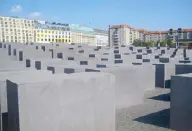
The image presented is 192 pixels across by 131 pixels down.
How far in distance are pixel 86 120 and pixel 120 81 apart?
3667 millimetres

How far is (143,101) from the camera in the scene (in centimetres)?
995

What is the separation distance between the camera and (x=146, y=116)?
796 cm

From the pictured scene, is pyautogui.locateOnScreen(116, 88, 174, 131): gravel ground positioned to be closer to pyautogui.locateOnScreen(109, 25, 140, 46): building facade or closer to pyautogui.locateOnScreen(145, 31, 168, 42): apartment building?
pyautogui.locateOnScreen(145, 31, 168, 42): apartment building

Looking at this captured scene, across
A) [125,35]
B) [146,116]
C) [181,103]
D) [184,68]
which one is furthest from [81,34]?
[181,103]

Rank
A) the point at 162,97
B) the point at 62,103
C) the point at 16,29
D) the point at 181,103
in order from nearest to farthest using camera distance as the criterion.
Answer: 1. the point at 62,103
2. the point at 181,103
3. the point at 162,97
4. the point at 16,29

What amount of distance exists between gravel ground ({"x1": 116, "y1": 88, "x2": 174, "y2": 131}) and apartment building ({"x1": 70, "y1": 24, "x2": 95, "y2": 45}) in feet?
282

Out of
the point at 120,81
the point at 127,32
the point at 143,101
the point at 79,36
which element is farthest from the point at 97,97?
the point at 127,32

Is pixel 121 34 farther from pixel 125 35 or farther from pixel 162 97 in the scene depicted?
pixel 162 97

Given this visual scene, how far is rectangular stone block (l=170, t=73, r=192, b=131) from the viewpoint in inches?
248

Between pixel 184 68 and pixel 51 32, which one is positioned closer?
pixel 184 68

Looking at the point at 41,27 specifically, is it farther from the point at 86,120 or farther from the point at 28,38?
the point at 86,120

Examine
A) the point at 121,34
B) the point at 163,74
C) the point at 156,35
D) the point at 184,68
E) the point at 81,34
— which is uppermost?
the point at 121,34

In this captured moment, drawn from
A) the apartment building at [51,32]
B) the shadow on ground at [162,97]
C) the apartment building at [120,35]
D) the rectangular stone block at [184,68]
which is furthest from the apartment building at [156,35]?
the shadow on ground at [162,97]

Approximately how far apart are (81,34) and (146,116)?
308 ft
